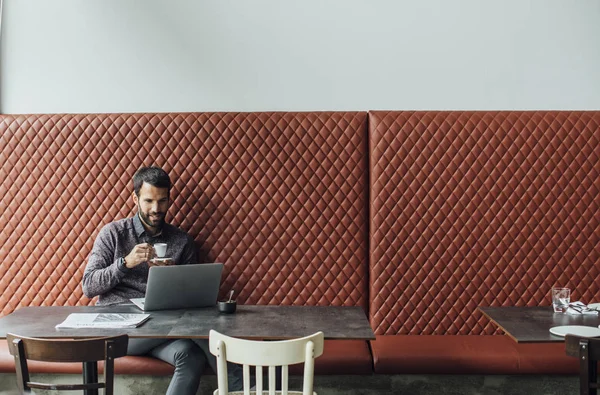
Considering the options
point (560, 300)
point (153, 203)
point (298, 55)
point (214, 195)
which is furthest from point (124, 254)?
point (560, 300)

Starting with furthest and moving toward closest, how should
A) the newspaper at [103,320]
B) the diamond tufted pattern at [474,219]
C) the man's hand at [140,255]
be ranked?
1. the diamond tufted pattern at [474,219]
2. the man's hand at [140,255]
3. the newspaper at [103,320]

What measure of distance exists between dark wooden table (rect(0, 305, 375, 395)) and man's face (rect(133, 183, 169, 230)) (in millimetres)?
580

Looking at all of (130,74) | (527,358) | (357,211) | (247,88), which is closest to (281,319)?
(357,211)

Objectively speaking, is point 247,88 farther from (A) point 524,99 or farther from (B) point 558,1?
(B) point 558,1

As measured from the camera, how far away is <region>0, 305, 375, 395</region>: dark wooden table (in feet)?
8.54

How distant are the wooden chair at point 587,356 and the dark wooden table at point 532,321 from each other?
0.15 m

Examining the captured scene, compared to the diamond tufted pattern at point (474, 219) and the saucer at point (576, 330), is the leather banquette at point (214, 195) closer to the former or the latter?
the diamond tufted pattern at point (474, 219)

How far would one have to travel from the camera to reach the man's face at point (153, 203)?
3.49 m

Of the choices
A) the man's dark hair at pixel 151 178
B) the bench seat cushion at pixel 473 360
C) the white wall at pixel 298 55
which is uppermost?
the white wall at pixel 298 55

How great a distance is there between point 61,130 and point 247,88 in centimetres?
115

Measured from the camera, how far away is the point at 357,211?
3.75m

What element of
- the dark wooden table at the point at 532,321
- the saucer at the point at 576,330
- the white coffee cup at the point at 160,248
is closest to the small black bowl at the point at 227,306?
the white coffee cup at the point at 160,248

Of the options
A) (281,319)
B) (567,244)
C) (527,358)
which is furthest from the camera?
(567,244)

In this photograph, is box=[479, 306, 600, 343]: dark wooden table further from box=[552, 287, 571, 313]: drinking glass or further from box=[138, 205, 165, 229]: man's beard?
box=[138, 205, 165, 229]: man's beard
